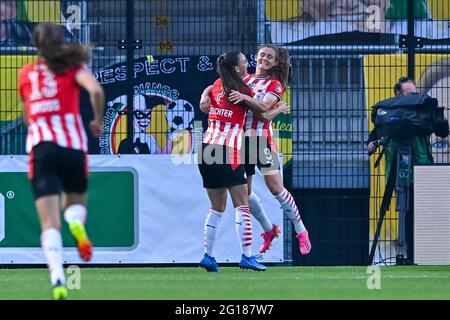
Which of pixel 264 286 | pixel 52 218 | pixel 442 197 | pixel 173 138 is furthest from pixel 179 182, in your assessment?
pixel 52 218

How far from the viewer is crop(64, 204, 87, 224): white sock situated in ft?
30.8

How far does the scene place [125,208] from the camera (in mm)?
14727

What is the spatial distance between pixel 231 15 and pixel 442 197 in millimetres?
3172

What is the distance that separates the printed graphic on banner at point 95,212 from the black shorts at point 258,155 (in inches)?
65.1

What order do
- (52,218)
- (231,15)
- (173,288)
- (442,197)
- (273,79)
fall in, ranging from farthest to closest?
1. (231,15)
2. (442,197)
3. (273,79)
4. (173,288)
5. (52,218)

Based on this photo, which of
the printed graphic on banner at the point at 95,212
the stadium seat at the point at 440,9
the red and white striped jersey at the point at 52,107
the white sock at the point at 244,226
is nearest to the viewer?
the red and white striped jersey at the point at 52,107

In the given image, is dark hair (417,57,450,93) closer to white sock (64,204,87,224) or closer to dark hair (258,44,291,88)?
dark hair (258,44,291,88)

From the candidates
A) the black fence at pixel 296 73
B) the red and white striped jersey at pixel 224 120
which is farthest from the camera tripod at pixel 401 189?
the red and white striped jersey at pixel 224 120

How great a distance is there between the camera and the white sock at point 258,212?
1354 cm

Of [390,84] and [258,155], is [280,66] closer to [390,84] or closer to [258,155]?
[258,155]

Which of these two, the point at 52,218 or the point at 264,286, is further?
the point at 264,286

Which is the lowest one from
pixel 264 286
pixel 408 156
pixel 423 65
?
pixel 264 286

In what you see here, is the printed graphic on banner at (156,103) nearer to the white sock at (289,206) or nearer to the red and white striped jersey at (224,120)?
the white sock at (289,206)

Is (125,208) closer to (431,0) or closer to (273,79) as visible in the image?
(273,79)
